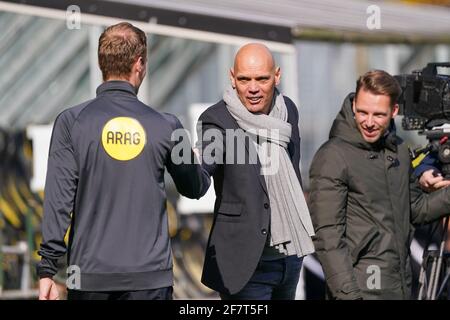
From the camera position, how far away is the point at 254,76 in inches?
197

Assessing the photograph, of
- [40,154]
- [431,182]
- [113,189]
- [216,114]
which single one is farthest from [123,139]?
[40,154]

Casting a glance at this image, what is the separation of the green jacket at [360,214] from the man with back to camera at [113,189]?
0.90 m

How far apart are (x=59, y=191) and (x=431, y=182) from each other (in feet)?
6.56

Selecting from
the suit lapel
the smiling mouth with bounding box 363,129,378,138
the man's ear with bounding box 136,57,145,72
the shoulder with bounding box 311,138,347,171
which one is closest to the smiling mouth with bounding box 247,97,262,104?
the suit lapel

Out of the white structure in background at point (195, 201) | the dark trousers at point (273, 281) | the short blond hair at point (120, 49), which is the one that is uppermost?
the short blond hair at point (120, 49)

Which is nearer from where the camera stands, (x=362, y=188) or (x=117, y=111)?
(x=117, y=111)

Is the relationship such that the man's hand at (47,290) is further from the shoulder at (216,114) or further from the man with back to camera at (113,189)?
the shoulder at (216,114)

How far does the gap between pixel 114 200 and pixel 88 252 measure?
23 centimetres

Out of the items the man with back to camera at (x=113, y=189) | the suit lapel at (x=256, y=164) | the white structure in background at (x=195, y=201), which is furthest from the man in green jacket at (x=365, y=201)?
the white structure in background at (x=195, y=201)

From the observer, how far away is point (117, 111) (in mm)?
4398

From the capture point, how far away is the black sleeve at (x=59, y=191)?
4.37 meters

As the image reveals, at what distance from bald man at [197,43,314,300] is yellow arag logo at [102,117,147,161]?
0.65 metres
